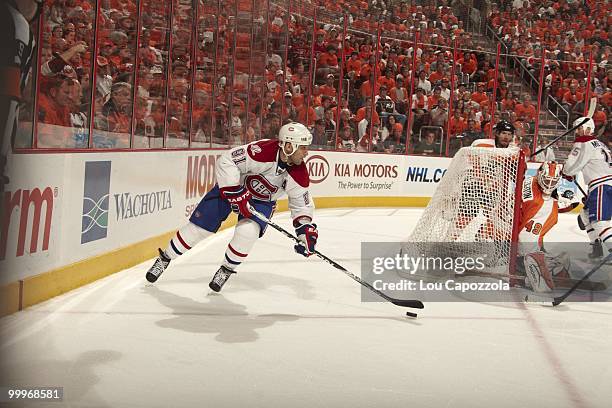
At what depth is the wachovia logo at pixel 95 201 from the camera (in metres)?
4.20

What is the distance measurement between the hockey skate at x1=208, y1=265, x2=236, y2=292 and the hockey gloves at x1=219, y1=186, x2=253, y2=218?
411 millimetres

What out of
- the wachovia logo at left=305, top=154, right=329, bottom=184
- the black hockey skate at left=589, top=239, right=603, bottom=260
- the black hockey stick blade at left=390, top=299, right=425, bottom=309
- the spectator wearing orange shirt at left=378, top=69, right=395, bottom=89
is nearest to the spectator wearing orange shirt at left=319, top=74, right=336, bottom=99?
the spectator wearing orange shirt at left=378, top=69, right=395, bottom=89

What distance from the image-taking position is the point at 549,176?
4887mm

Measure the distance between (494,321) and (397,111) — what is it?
7.82m

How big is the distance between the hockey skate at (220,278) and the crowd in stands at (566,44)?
8.92 meters

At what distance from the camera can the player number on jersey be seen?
489cm

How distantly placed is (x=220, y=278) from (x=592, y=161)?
3.20 metres

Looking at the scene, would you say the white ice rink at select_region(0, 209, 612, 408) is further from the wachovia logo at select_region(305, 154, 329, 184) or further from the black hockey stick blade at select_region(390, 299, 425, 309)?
the wachovia logo at select_region(305, 154, 329, 184)

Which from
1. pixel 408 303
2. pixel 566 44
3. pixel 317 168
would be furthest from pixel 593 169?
pixel 566 44

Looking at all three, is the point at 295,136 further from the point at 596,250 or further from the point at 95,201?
the point at 596,250

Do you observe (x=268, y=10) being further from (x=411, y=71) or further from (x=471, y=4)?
(x=471, y=4)

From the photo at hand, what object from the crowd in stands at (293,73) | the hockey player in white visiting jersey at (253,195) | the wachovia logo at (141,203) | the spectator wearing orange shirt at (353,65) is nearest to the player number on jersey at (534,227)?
the hockey player in white visiting jersey at (253,195)

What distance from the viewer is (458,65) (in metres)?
11.8

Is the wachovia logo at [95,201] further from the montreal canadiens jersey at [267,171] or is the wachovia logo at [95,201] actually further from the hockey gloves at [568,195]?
the hockey gloves at [568,195]
